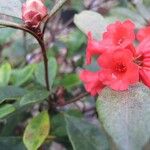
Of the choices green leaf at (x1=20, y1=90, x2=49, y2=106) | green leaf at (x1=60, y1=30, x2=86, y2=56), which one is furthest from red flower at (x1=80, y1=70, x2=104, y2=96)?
green leaf at (x1=60, y1=30, x2=86, y2=56)

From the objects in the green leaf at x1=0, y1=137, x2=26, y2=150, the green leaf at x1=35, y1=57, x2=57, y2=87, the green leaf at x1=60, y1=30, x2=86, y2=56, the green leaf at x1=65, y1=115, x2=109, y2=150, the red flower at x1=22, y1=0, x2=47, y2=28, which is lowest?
the green leaf at x1=0, y1=137, x2=26, y2=150

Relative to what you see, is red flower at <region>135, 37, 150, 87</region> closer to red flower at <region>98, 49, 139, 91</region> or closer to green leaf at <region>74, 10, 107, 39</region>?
red flower at <region>98, 49, 139, 91</region>

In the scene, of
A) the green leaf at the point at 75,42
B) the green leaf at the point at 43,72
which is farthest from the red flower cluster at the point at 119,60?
the green leaf at the point at 75,42

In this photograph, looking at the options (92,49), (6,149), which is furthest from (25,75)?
(92,49)

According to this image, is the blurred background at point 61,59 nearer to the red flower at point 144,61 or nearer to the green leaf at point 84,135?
the green leaf at point 84,135

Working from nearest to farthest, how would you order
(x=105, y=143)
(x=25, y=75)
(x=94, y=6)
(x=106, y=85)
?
(x=106, y=85) < (x=105, y=143) < (x=25, y=75) < (x=94, y=6)

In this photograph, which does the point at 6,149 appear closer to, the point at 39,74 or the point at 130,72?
the point at 39,74
